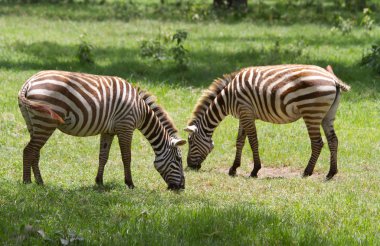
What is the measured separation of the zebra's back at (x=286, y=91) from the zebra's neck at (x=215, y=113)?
0.90 ft

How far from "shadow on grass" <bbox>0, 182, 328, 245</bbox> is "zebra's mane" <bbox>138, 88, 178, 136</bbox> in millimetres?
2582

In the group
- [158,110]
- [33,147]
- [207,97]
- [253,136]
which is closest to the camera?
[33,147]

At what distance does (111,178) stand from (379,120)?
6623 mm

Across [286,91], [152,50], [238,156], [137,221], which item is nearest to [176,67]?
[152,50]

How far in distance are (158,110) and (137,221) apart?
3.89 metres

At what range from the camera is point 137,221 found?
7.40m

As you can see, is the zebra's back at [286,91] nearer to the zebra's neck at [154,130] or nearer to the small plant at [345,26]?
the zebra's neck at [154,130]

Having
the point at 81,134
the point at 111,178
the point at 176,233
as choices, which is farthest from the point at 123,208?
the point at 111,178

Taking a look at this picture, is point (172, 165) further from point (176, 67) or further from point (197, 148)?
point (176, 67)

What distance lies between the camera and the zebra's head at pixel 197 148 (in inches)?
496

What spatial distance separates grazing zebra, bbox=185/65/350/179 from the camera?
11.6 metres

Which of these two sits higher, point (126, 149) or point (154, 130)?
point (154, 130)

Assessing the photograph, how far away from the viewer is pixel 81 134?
33.5 feet

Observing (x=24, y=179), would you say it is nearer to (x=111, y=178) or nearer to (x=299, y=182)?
(x=111, y=178)
